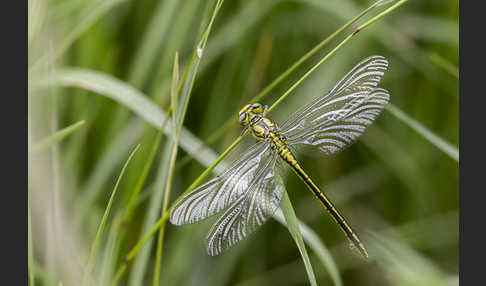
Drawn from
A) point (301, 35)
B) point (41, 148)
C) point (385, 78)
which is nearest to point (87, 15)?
point (41, 148)

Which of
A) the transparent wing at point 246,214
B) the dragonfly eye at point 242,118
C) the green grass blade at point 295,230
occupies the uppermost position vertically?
the dragonfly eye at point 242,118

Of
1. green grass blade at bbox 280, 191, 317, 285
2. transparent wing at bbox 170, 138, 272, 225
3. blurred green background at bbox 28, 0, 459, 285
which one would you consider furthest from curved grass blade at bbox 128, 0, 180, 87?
green grass blade at bbox 280, 191, 317, 285

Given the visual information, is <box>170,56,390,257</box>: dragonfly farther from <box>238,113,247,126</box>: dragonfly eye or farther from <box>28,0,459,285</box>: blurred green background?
<box>28,0,459,285</box>: blurred green background

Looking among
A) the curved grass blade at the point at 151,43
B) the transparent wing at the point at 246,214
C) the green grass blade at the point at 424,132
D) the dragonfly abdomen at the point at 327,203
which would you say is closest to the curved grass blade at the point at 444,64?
the green grass blade at the point at 424,132

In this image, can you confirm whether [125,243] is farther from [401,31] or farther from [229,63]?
[401,31]

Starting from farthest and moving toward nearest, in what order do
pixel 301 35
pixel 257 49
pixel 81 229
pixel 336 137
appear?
1. pixel 301 35
2. pixel 257 49
3. pixel 81 229
4. pixel 336 137

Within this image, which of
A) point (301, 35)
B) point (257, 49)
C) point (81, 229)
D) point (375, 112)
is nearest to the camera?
point (375, 112)

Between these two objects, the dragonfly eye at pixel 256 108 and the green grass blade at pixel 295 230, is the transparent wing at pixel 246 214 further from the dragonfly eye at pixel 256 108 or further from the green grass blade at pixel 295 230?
the dragonfly eye at pixel 256 108
